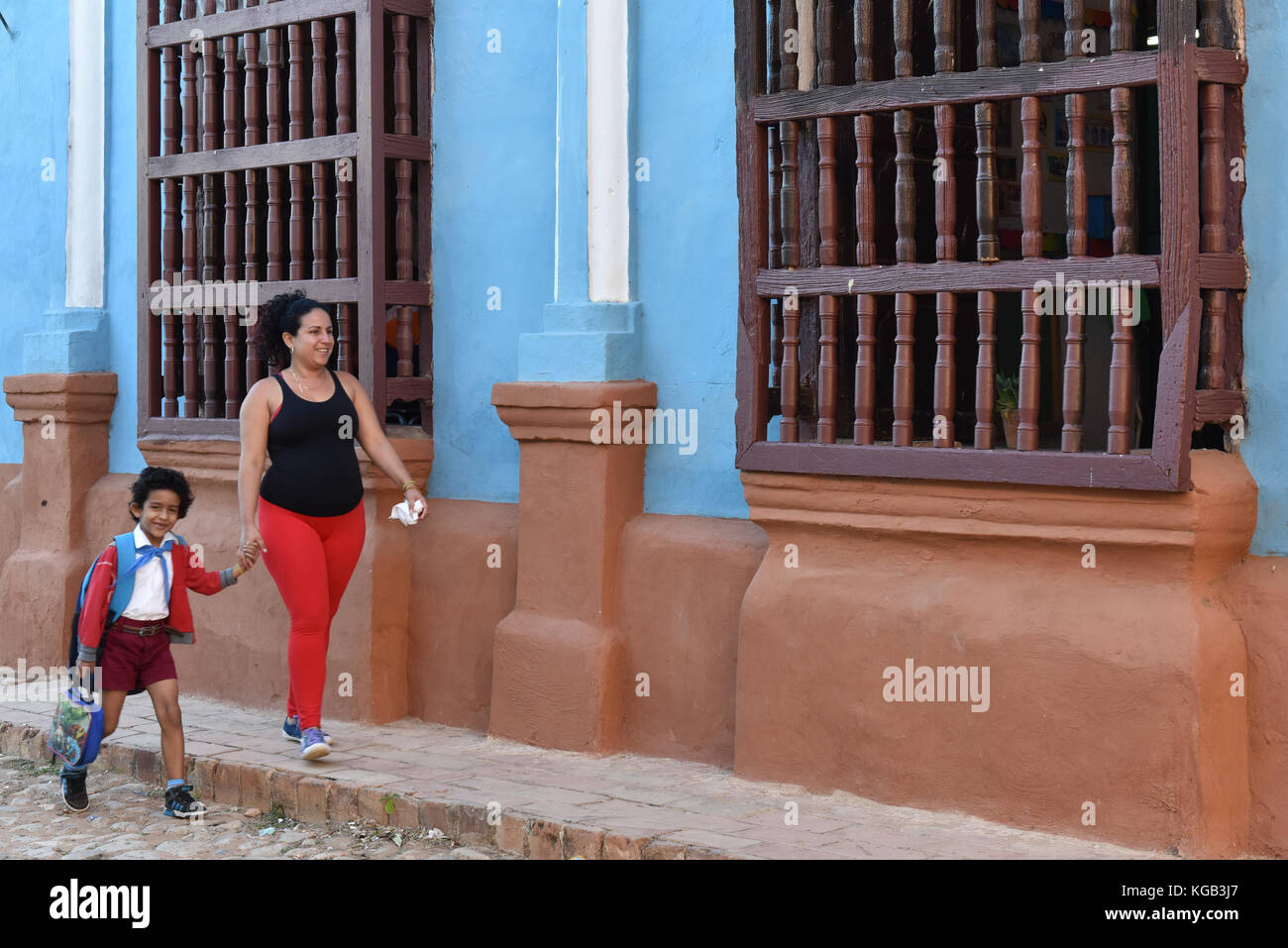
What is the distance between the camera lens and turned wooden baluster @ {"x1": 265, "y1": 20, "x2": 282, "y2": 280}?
7105 mm

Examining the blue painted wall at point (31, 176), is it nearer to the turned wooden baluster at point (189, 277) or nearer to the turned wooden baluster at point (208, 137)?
the turned wooden baluster at point (189, 277)

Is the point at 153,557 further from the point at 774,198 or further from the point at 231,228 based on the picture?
the point at 774,198

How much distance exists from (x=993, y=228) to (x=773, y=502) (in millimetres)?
1253

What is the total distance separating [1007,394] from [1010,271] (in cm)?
61

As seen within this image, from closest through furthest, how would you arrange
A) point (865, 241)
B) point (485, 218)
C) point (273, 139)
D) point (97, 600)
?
1. point (865, 241)
2. point (97, 600)
3. point (485, 218)
4. point (273, 139)

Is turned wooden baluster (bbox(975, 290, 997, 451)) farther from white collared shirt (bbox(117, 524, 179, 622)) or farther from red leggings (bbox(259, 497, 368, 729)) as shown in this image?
white collared shirt (bbox(117, 524, 179, 622))

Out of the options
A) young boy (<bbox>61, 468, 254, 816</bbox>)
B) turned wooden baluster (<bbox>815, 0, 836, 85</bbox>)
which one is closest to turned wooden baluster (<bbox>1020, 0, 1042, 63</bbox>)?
turned wooden baluster (<bbox>815, 0, 836, 85</bbox>)

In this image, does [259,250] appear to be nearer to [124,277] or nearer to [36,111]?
[124,277]

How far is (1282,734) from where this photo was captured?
183 inches

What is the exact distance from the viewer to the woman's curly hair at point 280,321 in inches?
235

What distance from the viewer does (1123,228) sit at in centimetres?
473

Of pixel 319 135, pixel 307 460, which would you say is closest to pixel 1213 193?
pixel 307 460

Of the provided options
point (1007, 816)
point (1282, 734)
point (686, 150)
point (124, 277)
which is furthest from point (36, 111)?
point (1282, 734)

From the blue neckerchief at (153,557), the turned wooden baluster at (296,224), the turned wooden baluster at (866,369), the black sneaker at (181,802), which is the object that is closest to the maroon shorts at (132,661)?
the blue neckerchief at (153,557)
